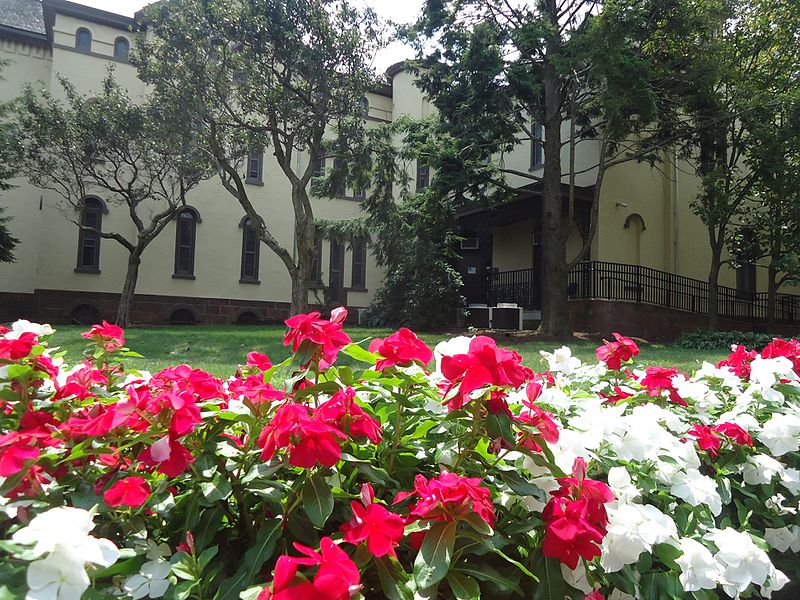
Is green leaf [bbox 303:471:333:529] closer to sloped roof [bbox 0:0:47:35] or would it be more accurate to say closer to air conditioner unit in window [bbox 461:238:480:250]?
air conditioner unit in window [bbox 461:238:480:250]

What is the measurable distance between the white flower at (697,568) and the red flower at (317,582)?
84 centimetres

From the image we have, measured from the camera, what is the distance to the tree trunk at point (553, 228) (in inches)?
542

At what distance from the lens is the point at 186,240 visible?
70.4 ft

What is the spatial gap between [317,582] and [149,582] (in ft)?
1.26

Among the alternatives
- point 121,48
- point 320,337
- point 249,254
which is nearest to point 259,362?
point 320,337

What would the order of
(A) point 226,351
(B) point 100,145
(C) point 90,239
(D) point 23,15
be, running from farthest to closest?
(D) point 23,15 < (C) point 90,239 < (B) point 100,145 < (A) point 226,351

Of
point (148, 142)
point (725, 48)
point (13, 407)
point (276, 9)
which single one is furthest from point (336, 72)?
point (13, 407)

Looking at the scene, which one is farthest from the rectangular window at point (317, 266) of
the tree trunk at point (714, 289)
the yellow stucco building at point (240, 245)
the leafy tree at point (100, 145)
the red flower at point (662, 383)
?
the red flower at point (662, 383)

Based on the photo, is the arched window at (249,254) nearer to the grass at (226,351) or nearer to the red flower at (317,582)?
the grass at (226,351)

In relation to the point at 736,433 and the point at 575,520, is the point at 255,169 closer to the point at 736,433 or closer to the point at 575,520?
the point at 736,433

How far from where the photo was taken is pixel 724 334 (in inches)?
548

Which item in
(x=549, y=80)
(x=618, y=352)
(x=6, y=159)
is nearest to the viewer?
(x=618, y=352)

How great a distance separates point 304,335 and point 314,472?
0.33 meters

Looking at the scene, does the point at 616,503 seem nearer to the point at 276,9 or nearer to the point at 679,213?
the point at 276,9
